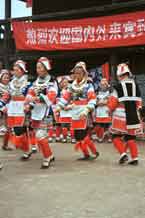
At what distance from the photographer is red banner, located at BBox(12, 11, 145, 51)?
1293 cm

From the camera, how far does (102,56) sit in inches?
654

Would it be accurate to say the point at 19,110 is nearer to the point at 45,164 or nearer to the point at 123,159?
the point at 45,164

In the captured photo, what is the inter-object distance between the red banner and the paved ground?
15.9ft

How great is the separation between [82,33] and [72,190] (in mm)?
8018

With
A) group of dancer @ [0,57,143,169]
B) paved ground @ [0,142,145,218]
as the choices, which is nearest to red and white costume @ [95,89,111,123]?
group of dancer @ [0,57,143,169]

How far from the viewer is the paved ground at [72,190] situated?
17.9 ft

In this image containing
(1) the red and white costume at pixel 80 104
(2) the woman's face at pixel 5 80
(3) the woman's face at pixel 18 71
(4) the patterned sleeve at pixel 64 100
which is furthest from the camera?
(2) the woman's face at pixel 5 80

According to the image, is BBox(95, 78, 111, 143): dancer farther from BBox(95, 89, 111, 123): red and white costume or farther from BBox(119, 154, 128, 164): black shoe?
BBox(119, 154, 128, 164): black shoe

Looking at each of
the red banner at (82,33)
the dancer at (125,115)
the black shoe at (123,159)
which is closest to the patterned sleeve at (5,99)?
the dancer at (125,115)

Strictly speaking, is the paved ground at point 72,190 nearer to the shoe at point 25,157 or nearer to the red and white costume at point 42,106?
the shoe at point 25,157

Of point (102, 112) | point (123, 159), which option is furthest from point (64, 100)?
point (102, 112)

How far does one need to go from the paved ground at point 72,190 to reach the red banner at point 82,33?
4841 mm

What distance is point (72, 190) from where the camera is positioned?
21.1ft

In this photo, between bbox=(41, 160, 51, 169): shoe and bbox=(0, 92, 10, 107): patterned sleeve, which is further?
bbox=(0, 92, 10, 107): patterned sleeve
